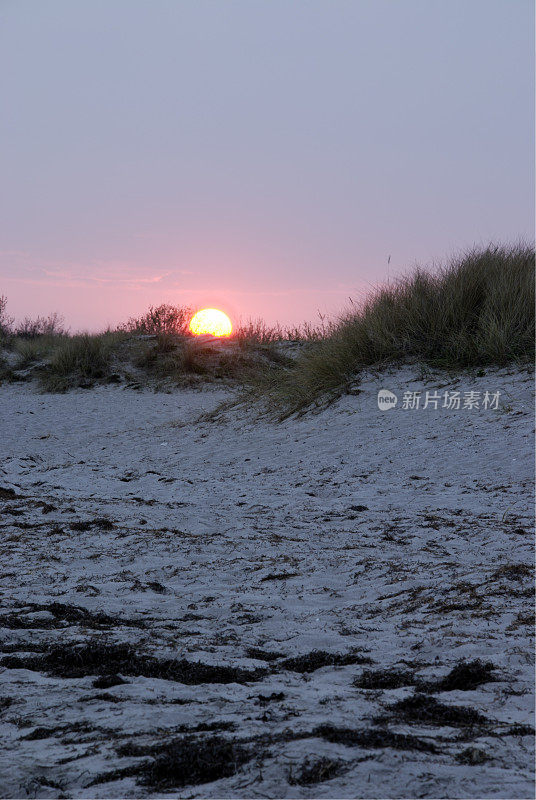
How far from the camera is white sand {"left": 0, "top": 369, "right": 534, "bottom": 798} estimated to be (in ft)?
5.39

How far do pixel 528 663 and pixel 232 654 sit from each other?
3.42 ft

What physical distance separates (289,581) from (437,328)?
6069 millimetres

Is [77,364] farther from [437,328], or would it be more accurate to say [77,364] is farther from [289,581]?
[289,581]

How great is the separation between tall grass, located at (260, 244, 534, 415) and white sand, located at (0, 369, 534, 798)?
55 centimetres

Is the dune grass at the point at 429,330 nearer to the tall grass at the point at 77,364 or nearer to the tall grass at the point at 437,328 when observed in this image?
the tall grass at the point at 437,328

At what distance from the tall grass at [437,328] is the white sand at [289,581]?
0.55m

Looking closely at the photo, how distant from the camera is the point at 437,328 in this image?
8.87 m

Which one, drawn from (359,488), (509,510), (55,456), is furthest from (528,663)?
(55,456)

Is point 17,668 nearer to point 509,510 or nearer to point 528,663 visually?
point 528,663

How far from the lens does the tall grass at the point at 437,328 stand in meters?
8.39

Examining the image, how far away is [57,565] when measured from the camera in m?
3.73

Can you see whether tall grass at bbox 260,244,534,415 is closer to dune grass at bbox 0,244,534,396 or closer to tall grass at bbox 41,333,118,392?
dune grass at bbox 0,244,534,396

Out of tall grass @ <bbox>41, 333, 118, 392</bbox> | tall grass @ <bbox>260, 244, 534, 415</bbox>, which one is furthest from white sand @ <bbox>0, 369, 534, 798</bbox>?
tall grass @ <bbox>41, 333, 118, 392</bbox>

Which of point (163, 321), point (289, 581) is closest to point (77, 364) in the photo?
point (163, 321)
